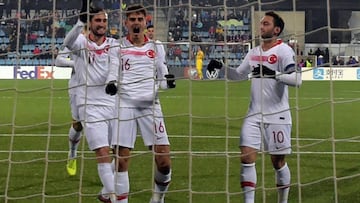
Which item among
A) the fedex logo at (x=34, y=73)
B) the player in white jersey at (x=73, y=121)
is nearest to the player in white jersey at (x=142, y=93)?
the player in white jersey at (x=73, y=121)

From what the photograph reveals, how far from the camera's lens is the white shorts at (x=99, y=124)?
16.4 ft

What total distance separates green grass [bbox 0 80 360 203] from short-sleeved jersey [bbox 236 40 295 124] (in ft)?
0.46

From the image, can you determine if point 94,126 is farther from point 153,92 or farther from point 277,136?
point 277,136

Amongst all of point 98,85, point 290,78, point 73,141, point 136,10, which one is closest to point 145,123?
point 98,85

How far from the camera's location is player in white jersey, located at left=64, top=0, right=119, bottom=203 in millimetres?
4969

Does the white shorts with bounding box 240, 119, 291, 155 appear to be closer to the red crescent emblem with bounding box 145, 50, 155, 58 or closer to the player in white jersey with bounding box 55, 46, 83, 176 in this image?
the red crescent emblem with bounding box 145, 50, 155, 58

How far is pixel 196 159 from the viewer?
26.2ft

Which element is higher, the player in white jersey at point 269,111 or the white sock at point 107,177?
the player in white jersey at point 269,111

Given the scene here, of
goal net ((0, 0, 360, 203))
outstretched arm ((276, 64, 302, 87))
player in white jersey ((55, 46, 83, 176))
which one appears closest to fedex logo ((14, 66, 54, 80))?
goal net ((0, 0, 360, 203))

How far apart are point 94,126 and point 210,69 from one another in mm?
1003

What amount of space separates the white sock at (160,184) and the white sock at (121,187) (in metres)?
0.35

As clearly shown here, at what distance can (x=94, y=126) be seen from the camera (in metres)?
5.05

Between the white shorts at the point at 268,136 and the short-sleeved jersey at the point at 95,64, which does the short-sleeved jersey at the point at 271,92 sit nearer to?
the white shorts at the point at 268,136

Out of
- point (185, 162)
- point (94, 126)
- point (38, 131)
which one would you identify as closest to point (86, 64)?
point (94, 126)
